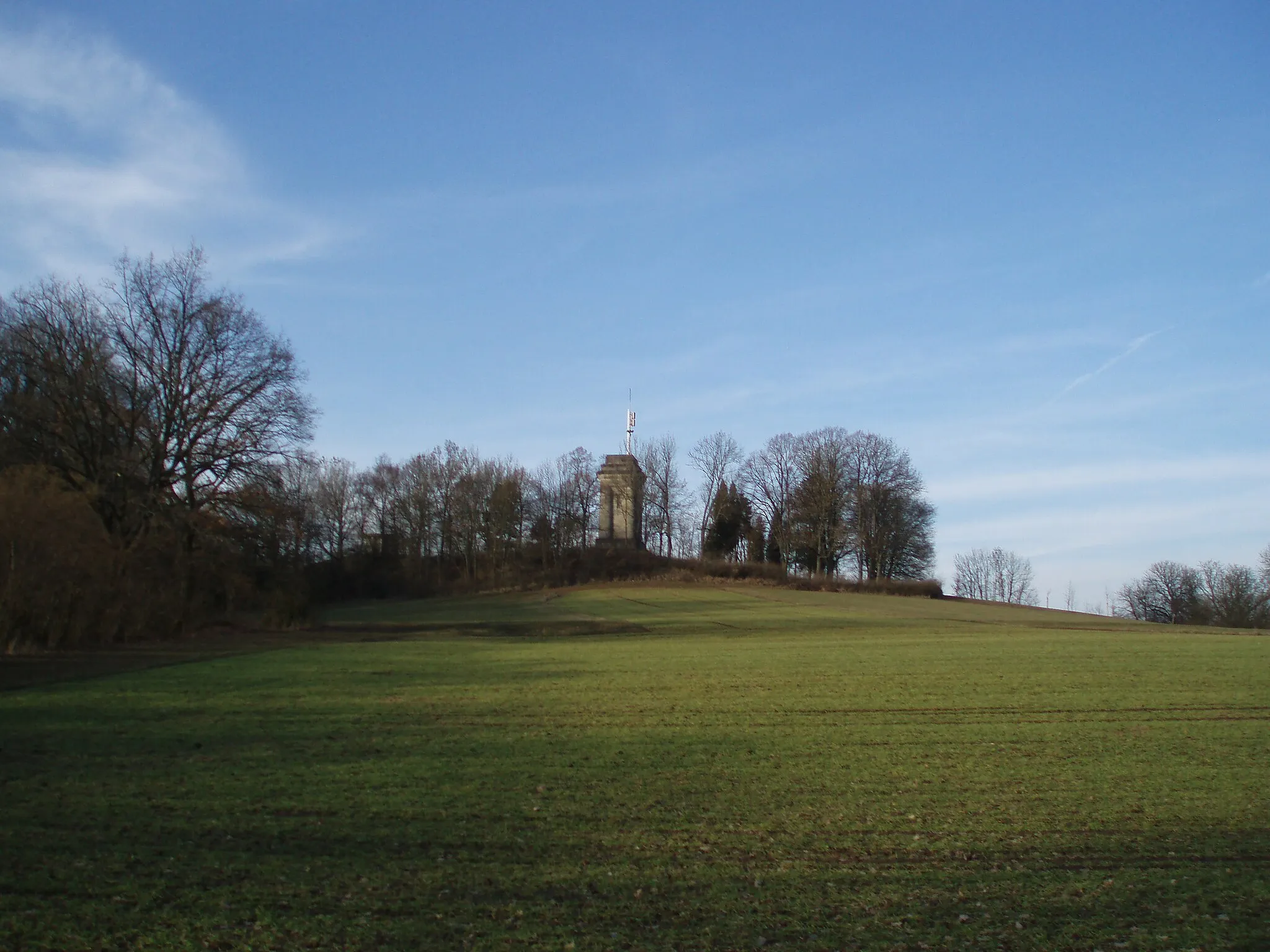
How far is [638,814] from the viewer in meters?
8.54

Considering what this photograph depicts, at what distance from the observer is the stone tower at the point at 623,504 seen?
9225 centimetres

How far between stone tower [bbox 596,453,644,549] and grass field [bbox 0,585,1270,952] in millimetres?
72560

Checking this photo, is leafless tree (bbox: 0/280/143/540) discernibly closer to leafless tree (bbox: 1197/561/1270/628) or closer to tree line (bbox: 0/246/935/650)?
tree line (bbox: 0/246/935/650)

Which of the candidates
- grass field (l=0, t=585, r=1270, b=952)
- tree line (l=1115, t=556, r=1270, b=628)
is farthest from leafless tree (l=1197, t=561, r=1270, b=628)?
grass field (l=0, t=585, r=1270, b=952)

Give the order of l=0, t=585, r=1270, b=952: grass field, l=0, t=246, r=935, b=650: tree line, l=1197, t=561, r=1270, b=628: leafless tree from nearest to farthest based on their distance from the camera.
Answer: l=0, t=585, r=1270, b=952: grass field
l=0, t=246, r=935, b=650: tree line
l=1197, t=561, r=1270, b=628: leafless tree

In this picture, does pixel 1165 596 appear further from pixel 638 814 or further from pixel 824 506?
pixel 638 814

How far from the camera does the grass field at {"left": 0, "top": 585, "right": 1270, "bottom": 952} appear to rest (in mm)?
5754

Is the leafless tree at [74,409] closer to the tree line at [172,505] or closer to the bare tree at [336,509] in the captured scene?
the tree line at [172,505]

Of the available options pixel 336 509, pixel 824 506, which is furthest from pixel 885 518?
pixel 336 509

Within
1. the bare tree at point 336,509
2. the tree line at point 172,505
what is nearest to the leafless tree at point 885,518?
the tree line at point 172,505

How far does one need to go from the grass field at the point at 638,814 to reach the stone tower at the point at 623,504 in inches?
2857

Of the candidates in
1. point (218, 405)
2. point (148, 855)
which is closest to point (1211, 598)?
point (218, 405)

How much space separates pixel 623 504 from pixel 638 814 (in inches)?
3316

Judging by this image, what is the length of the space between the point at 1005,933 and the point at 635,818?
349cm
